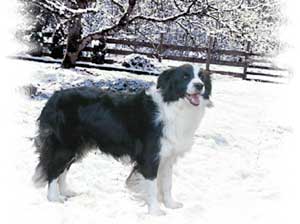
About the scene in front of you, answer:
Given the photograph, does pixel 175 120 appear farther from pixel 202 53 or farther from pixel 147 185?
pixel 202 53

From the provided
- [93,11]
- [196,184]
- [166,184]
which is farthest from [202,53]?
[166,184]

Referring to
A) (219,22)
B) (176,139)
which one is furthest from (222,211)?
(219,22)

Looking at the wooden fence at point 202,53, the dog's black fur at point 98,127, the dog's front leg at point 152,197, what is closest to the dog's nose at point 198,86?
the dog's black fur at point 98,127

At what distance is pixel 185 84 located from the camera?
4125 mm

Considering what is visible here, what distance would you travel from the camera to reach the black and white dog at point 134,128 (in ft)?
13.9

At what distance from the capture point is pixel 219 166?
598 cm

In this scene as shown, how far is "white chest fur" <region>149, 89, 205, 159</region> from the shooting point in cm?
423

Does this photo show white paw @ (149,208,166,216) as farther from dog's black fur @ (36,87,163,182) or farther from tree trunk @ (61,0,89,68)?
tree trunk @ (61,0,89,68)

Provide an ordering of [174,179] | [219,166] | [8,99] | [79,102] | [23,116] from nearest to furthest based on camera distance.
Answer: [79,102], [174,179], [219,166], [23,116], [8,99]

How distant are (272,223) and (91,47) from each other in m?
16.1

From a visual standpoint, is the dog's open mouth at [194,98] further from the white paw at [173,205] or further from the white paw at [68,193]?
the white paw at [68,193]

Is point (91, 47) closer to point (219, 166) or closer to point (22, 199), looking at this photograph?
point (219, 166)

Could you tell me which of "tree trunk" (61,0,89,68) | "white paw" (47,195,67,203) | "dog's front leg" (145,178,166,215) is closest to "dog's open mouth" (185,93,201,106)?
"dog's front leg" (145,178,166,215)

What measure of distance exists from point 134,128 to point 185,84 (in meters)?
0.62
